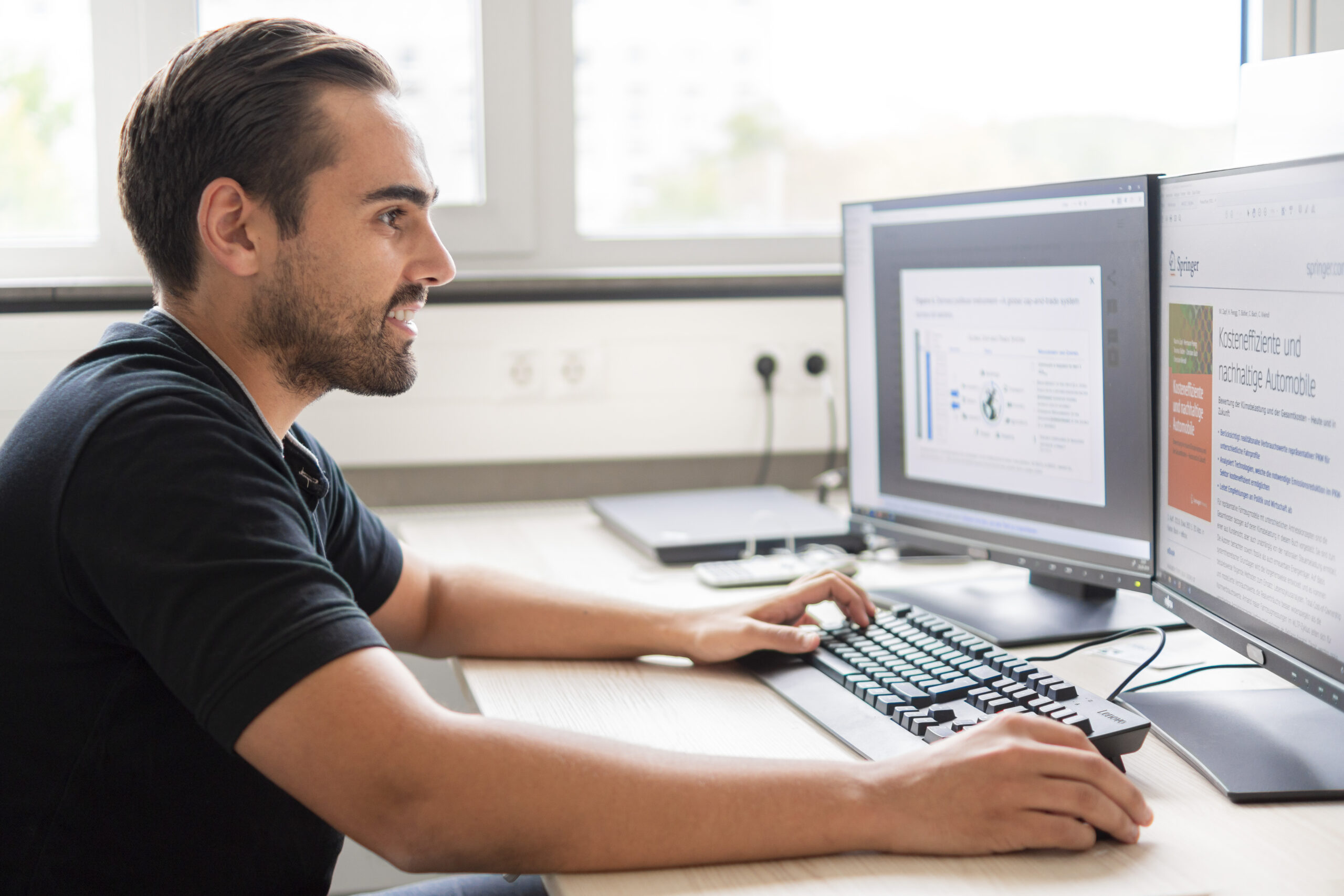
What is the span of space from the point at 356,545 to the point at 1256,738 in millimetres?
855

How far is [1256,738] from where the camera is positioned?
0.91 meters

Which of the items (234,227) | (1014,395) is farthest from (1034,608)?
(234,227)

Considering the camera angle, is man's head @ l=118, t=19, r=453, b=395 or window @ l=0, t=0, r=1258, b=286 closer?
man's head @ l=118, t=19, r=453, b=395

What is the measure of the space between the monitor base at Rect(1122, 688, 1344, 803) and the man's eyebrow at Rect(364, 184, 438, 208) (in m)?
0.78

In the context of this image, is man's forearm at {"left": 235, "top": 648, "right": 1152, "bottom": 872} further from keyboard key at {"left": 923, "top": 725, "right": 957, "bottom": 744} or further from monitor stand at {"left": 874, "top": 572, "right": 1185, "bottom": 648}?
monitor stand at {"left": 874, "top": 572, "right": 1185, "bottom": 648}

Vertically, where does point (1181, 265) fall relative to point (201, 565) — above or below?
above

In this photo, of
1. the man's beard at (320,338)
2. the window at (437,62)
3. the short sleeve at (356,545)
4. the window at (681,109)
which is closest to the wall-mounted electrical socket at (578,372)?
the window at (681,109)

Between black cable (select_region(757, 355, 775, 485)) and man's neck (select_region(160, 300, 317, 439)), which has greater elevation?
man's neck (select_region(160, 300, 317, 439))

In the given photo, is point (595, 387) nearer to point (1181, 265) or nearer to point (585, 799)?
point (1181, 265)

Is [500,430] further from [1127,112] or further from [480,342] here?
[1127,112]

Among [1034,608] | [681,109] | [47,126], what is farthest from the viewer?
[681,109]

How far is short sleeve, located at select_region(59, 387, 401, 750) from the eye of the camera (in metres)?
0.74

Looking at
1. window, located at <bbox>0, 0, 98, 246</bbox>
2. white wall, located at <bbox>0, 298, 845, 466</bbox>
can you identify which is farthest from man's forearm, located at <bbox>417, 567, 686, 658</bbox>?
window, located at <bbox>0, 0, 98, 246</bbox>

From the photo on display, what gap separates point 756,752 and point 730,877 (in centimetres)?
19
